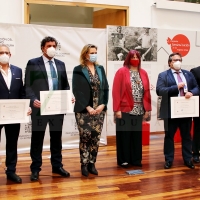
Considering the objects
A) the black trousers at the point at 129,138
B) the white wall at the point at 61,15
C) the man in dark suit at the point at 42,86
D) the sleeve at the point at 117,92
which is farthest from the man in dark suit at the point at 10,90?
the white wall at the point at 61,15

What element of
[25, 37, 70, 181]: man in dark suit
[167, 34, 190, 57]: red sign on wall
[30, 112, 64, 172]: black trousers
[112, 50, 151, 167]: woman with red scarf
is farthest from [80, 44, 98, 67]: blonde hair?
[167, 34, 190, 57]: red sign on wall

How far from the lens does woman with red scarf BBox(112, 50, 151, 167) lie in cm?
390

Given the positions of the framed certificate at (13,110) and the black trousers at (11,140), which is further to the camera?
the black trousers at (11,140)

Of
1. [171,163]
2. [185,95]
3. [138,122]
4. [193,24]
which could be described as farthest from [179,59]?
[193,24]

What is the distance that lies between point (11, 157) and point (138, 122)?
1.55 metres

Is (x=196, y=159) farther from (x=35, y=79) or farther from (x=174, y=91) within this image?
(x=35, y=79)

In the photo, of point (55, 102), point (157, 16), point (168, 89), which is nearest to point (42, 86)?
point (55, 102)

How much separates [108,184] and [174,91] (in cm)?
131

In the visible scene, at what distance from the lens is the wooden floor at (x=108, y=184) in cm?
311

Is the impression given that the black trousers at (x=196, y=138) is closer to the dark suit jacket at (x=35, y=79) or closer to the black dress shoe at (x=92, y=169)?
the black dress shoe at (x=92, y=169)

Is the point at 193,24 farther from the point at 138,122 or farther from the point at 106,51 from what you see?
the point at 138,122

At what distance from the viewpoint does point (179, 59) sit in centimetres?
386

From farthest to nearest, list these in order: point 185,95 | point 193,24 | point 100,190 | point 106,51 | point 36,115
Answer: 1. point 193,24
2. point 106,51
3. point 185,95
4. point 36,115
5. point 100,190

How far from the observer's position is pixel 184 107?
3854 mm
